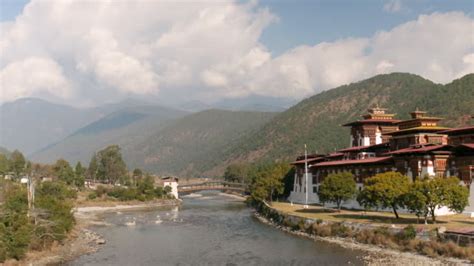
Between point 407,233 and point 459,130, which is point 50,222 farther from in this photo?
point 459,130

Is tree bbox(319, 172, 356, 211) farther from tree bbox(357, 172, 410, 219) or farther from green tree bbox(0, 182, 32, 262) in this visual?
green tree bbox(0, 182, 32, 262)

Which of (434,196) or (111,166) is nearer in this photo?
(434,196)

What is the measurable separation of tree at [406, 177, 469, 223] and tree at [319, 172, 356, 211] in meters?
20.0

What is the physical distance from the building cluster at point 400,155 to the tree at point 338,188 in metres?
5.53

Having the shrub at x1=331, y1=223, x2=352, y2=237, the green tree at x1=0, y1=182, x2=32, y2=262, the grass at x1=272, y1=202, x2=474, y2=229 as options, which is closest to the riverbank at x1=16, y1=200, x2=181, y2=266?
the green tree at x1=0, y1=182, x2=32, y2=262

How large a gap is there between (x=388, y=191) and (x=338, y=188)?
1683cm

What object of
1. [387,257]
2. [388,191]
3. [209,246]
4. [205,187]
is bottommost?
[209,246]

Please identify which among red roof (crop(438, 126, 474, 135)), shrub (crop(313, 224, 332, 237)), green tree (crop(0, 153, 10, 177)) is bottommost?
shrub (crop(313, 224, 332, 237))

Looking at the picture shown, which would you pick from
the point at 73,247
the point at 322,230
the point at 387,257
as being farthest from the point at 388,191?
the point at 73,247

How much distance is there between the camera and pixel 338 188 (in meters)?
83.8

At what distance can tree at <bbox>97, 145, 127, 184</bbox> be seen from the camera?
179750 mm

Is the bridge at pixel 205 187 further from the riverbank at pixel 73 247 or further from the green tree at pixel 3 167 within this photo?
the riverbank at pixel 73 247

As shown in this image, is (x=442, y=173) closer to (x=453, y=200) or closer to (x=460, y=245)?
(x=453, y=200)

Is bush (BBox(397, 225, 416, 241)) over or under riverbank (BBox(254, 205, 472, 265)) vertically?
over
